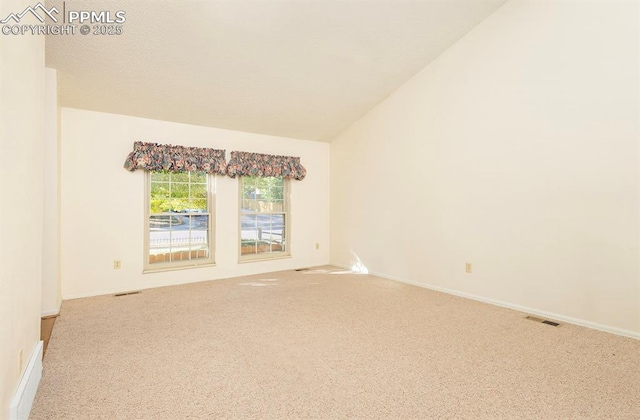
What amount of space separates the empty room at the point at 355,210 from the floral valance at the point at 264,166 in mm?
33

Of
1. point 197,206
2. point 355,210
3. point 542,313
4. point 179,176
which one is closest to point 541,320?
point 542,313

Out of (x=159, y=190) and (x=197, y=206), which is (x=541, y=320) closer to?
(x=197, y=206)

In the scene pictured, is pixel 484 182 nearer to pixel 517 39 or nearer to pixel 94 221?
pixel 517 39

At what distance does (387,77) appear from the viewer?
456 centimetres

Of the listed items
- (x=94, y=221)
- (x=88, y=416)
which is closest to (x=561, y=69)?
(x=88, y=416)

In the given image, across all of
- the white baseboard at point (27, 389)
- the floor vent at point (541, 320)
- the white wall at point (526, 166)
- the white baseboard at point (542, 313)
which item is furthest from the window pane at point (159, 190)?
the floor vent at point (541, 320)

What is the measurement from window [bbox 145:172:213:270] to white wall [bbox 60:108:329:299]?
5.4 inches

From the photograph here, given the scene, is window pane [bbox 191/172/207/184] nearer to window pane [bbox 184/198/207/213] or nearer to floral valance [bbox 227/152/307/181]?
window pane [bbox 184/198/207/213]

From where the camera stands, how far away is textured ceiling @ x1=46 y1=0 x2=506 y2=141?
3111 mm

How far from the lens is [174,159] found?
175 inches

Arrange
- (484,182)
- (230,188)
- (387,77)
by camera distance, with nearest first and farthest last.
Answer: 1. (484,182)
2. (387,77)
3. (230,188)

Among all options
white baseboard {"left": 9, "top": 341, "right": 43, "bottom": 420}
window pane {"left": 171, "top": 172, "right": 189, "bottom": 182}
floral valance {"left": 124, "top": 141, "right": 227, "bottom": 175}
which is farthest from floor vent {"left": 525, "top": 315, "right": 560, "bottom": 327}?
window pane {"left": 171, "top": 172, "right": 189, "bottom": 182}

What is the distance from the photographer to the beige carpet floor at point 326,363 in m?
1.87

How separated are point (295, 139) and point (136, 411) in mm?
4569
